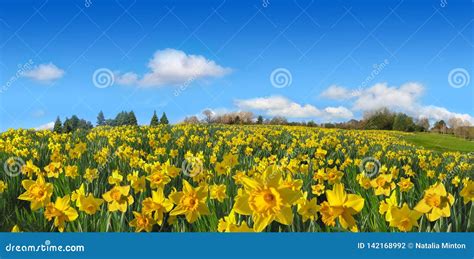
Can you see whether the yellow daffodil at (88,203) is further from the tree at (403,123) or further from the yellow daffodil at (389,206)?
the tree at (403,123)

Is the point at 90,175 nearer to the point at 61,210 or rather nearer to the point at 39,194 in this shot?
the point at 39,194

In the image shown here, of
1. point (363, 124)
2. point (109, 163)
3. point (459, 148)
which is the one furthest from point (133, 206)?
point (363, 124)

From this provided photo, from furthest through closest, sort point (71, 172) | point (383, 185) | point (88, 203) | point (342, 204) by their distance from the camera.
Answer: point (71, 172)
point (383, 185)
point (88, 203)
point (342, 204)

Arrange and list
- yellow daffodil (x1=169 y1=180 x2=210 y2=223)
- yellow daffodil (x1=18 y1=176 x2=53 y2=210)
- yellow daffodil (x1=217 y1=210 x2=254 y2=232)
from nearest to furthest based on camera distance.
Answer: yellow daffodil (x1=217 y1=210 x2=254 y2=232) → yellow daffodil (x1=169 y1=180 x2=210 y2=223) → yellow daffodil (x1=18 y1=176 x2=53 y2=210)

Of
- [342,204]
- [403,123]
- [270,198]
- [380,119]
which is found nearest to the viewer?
[270,198]

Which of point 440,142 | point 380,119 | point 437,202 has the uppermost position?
point 380,119

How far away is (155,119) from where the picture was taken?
12812 millimetres

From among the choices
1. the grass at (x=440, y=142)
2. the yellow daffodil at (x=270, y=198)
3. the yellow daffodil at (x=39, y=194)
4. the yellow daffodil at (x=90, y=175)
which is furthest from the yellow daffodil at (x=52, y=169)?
the grass at (x=440, y=142)

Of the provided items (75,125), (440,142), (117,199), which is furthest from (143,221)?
(440,142)

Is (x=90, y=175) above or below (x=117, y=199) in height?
above

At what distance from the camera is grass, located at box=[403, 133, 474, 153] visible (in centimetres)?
916

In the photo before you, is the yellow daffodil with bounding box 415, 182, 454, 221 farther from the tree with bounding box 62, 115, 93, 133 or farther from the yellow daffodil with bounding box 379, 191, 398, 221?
the tree with bounding box 62, 115, 93, 133

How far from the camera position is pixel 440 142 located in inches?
412

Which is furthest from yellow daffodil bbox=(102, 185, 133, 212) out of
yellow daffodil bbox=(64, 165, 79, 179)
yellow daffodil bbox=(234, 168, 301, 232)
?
yellow daffodil bbox=(64, 165, 79, 179)
